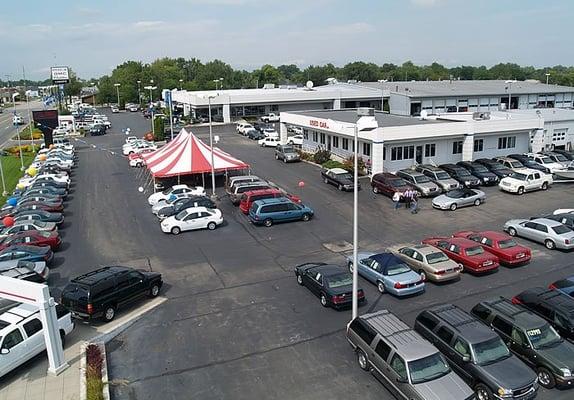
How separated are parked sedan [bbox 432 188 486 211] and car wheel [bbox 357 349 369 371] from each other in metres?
18.1

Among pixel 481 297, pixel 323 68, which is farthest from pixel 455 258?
pixel 323 68

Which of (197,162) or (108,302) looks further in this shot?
(197,162)

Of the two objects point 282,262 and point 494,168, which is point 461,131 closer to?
point 494,168

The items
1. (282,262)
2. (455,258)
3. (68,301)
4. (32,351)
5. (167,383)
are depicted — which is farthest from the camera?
(282,262)

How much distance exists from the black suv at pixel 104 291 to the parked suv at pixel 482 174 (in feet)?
85.7

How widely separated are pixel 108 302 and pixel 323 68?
164m

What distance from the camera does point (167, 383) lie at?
1358cm

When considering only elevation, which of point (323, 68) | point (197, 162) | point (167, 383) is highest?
point (323, 68)

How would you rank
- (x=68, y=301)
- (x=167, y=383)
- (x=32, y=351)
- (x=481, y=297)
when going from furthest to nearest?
(x=481, y=297), (x=68, y=301), (x=32, y=351), (x=167, y=383)

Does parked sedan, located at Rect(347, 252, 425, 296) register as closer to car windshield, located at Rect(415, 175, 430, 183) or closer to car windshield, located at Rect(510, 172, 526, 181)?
car windshield, located at Rect(415, 175, 430, 183)

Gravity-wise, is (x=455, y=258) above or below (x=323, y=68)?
below

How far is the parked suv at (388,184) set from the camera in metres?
32.5

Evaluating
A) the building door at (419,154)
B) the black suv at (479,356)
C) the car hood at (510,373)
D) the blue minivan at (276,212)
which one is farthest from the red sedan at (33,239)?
the building door at (419,154)

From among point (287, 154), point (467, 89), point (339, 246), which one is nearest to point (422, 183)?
point (339, 246)
